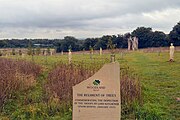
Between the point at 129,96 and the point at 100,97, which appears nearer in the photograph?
the point at 100,97


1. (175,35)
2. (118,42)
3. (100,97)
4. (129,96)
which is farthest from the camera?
(118,42)

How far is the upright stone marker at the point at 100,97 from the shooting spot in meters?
4.96

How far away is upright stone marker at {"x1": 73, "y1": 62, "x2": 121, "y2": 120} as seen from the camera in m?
4.96

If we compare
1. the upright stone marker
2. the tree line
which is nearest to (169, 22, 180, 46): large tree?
the tree line

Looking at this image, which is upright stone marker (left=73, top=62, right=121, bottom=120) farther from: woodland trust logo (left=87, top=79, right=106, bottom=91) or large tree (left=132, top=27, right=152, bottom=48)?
large tree (left=132, top=27, right=152, bottom=48)

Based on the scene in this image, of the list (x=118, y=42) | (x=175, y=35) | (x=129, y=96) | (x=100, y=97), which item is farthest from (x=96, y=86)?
(x=118, y=42)

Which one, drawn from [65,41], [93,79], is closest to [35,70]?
[93,79]

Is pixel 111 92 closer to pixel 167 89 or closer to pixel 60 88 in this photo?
pixel 60 88

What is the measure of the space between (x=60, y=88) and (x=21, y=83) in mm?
2327

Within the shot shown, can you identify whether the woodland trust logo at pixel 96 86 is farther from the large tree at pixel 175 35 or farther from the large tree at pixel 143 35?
the large tree at pixel 143 35

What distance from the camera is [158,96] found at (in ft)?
31.8

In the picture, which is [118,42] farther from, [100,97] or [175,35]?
[100,97]

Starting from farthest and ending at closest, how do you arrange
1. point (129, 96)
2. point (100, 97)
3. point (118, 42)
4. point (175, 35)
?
point (118, 42) → point (175, 35) → point (129, 96) → point (100, 97)

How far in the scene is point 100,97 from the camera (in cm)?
495
